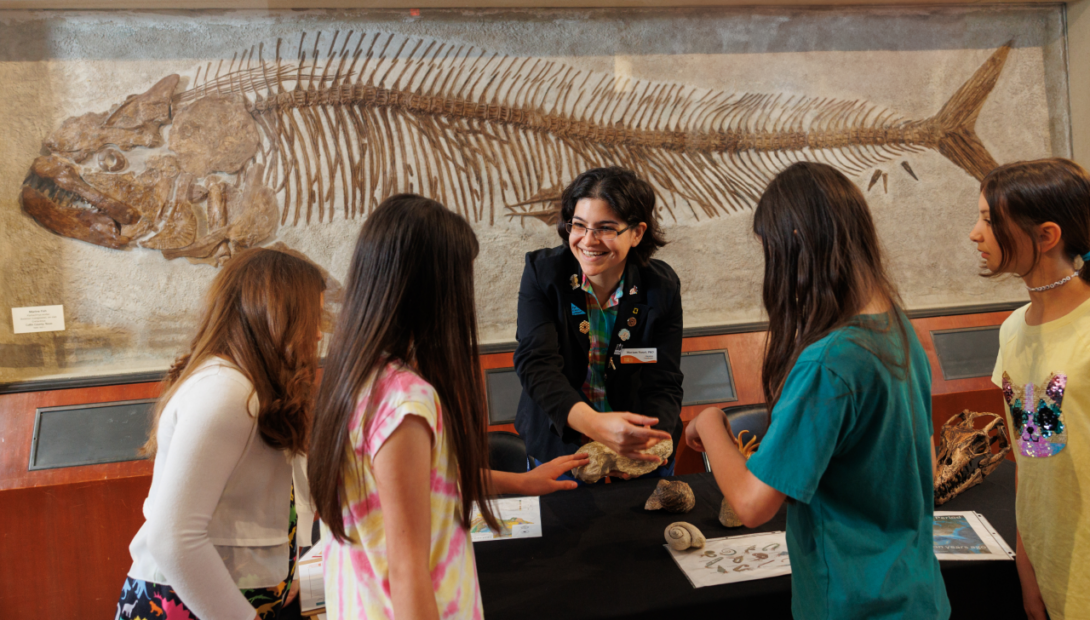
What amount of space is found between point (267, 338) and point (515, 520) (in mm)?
942

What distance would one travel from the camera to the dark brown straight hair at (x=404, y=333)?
3.29ft

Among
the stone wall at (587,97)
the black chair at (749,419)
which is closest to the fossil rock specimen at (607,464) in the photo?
the black chair at (749,419)

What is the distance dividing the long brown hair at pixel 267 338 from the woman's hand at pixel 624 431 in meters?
0.80

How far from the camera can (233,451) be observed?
49.1 inches

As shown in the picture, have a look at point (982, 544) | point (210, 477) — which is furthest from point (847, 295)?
point (210, 477)

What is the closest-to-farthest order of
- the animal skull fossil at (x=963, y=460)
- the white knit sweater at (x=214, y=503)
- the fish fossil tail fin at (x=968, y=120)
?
the white knit sweater at (x=214, y=503) → the animal skull fossil at (x=963, y=460) → the fish fossil tail fin at (x=968, y=120)

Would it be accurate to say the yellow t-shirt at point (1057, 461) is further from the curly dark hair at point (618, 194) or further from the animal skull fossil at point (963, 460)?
the curly dark hair at point (618, 194)

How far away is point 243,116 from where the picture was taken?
3.44m

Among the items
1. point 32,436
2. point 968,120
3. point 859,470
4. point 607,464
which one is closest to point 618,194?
point 607,464

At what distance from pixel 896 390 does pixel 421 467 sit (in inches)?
33.4

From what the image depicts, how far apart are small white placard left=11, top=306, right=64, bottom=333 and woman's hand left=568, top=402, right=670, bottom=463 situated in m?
3.14

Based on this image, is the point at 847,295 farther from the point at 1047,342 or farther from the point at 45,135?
the point at 45,135

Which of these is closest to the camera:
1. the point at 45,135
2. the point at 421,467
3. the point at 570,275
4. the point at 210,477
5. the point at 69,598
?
the point at 421,467

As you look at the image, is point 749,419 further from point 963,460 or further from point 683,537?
point 683,537
